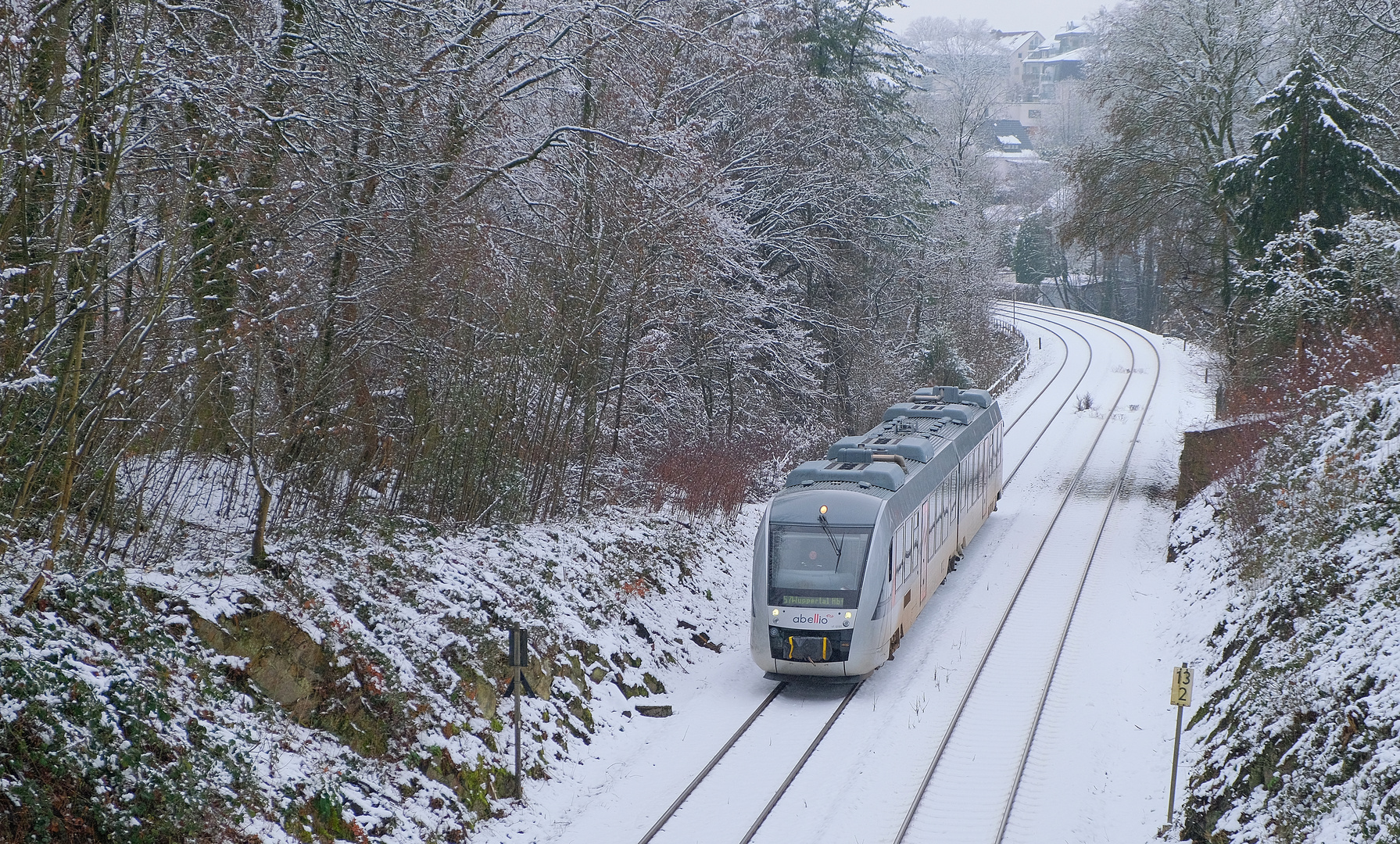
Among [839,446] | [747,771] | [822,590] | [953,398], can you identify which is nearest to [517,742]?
[747,771]

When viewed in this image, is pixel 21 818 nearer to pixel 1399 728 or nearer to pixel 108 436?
pixel 108 436

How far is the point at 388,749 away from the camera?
10.3 metres

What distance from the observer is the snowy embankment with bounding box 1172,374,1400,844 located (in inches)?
356

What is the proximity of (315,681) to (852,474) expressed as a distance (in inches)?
310

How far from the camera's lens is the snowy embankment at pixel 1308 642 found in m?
9.03

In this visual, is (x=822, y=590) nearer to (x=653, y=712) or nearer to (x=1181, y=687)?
(x=653, y=712)

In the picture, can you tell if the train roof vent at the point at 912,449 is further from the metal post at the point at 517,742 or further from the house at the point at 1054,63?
the house at the point at 1054,63

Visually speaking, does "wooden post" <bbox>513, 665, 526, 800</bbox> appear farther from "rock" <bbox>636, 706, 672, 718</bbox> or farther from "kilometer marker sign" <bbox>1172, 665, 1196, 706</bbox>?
"rock" <bbox>636, 706, 672, 718</bbox>

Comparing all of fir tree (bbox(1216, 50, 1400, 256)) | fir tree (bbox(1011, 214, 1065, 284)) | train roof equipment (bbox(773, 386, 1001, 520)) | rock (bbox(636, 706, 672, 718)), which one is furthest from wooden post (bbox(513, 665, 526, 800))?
fir tree (bbox(1011, 214, 1065, 284))

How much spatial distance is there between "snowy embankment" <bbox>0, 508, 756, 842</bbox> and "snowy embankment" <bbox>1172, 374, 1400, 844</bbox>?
677 centimetres

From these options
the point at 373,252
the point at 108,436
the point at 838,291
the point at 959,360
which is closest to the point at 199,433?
the point at 108,436

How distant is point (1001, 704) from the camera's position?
14172 mm

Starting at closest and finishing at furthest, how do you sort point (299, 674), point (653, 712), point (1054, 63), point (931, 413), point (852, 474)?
1. point (299, 674)
2. point (653, 712)
3. point (852, 474)
4. point (931, 413)
5. point (1054, 63)

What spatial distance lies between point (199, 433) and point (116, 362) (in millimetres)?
2920
